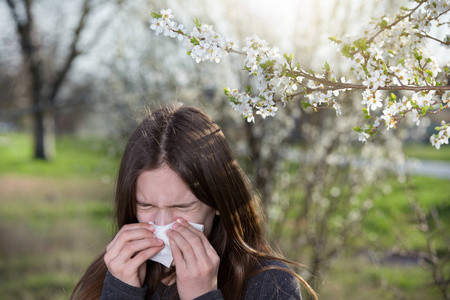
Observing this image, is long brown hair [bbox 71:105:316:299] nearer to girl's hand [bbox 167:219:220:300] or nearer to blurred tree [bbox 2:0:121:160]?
girl's hand [bbox 167:219:220:300]

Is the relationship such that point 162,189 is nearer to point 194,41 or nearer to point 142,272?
point 142,272

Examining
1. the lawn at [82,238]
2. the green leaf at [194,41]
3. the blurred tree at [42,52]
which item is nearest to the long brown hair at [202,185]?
the lawn at [82,238]

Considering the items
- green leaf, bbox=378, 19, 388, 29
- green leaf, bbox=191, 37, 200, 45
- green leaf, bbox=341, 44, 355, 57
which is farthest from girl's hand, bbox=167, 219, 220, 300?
green leaf, bbox=378, 19, 388, 29

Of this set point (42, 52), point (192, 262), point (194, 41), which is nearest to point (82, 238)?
point (42, 52)

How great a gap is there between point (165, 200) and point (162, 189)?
1.9 inches

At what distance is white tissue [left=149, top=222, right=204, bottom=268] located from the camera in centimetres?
179

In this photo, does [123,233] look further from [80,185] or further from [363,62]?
[80,185]

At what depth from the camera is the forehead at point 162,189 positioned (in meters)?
1.79

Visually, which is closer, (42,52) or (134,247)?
(134,247)

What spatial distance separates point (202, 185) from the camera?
1.86m

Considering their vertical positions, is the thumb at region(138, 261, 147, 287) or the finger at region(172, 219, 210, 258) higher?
the finger at region(172, 219, 210, 258)

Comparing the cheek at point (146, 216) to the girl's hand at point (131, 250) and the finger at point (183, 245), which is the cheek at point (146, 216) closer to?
the girl's hand at point (131, 250)

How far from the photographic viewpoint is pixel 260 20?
4273 mm

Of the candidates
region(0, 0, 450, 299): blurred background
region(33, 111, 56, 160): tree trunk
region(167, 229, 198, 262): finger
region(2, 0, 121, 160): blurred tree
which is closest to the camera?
region(167, 229, 198, 262): finger
